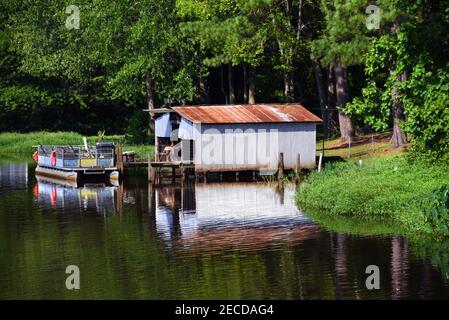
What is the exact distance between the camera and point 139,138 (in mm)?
89250

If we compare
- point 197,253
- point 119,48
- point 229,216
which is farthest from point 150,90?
point 197,253

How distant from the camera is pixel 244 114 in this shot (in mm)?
65312

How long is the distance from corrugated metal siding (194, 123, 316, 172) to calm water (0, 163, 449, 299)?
27.4ft

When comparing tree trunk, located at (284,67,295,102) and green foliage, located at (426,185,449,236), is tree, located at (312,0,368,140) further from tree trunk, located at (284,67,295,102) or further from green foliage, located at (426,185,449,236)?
green foliage, located at (426,185,449,236)

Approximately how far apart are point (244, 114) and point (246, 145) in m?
2.02

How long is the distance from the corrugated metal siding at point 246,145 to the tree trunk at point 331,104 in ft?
39.2

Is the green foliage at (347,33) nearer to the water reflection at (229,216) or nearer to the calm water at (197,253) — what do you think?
the water reflection at (229,216)

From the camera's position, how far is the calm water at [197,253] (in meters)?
32.2

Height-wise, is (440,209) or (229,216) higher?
(440,209)

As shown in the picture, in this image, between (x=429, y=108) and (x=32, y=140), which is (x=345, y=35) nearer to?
(x=429, y=108)

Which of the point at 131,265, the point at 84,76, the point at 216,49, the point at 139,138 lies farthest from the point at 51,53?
the point at 131,265

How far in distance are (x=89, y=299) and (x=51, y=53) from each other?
6612 centimetres

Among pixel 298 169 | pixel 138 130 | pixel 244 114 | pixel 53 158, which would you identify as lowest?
pixel 298 169

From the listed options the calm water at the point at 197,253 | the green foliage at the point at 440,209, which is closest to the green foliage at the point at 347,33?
the calm water at the point at 197,253
